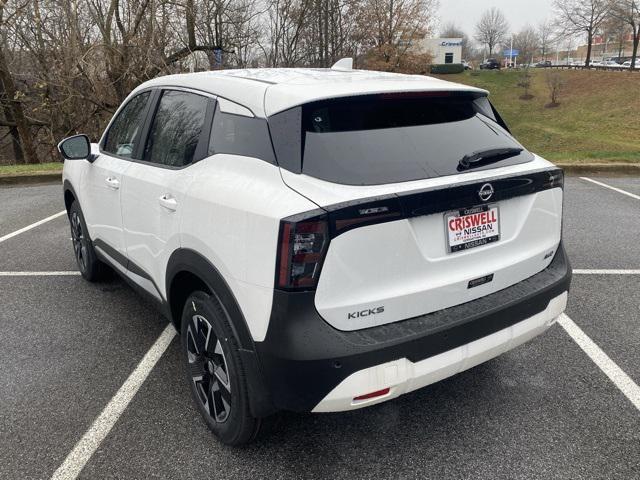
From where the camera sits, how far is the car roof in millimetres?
2201

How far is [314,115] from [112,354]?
2187mm

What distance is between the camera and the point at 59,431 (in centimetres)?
260

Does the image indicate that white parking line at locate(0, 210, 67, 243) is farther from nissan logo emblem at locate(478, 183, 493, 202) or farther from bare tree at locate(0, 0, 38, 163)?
bare tree at locate(0, 0, 38, 163)

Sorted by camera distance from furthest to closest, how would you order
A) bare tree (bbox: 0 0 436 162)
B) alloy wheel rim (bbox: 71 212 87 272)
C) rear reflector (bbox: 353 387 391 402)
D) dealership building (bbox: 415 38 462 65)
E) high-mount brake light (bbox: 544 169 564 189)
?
dealership building (bbox: 415 38 462 65), bare tree (bbox: 0 0 436 162), alloy wheel rim (bbox: 71 212 87 272), high-mount brake light (bbox: 544 169 564 189), rear reflector (bbox: 353 387 391 402)

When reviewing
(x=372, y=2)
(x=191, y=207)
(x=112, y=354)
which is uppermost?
(x=372, y=2)

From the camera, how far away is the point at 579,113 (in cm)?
4109

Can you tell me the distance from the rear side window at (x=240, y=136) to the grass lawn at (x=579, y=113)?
22.0m

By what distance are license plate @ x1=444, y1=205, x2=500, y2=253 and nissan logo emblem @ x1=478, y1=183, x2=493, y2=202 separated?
0.04 meters

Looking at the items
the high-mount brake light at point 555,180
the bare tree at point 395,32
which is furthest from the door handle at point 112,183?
the bare tree at point 395,32

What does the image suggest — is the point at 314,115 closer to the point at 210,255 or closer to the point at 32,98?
the point at 210,255

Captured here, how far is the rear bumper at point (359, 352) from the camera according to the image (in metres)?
1.90

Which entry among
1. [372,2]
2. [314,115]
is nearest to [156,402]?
[314,115]

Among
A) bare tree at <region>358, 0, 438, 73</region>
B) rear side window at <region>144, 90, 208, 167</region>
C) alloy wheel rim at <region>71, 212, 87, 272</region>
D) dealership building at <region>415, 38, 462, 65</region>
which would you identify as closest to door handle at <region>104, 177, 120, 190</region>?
rear side window at <region>144, 90, 208, 167</region>

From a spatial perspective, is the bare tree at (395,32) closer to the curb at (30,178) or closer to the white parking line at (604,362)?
the curb at (30,178)
